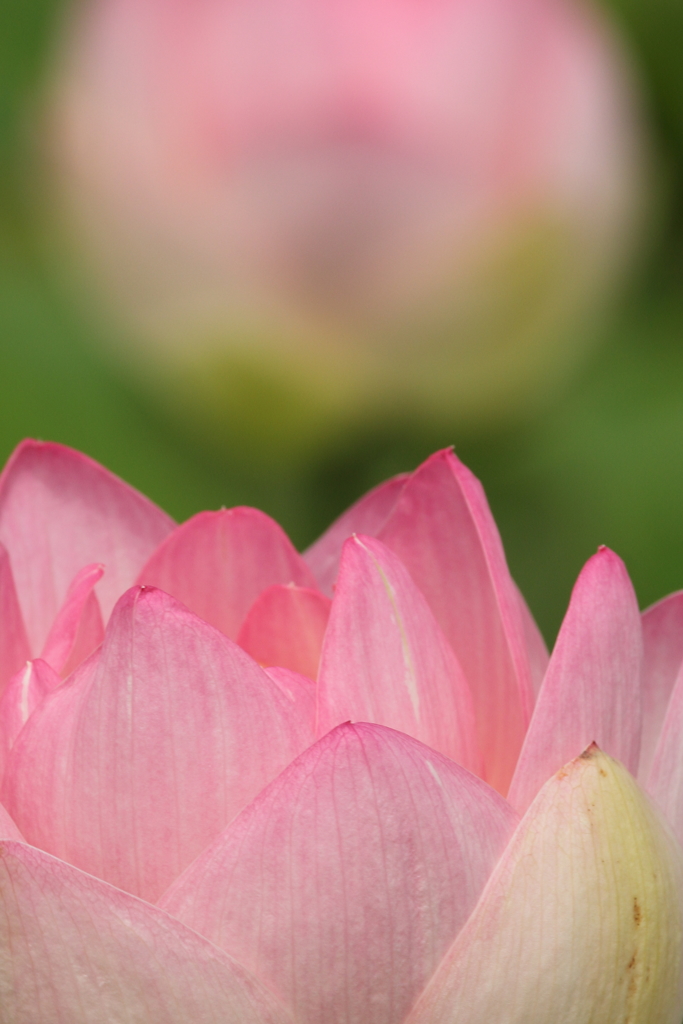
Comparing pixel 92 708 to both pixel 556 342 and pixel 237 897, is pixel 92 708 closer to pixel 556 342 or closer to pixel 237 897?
pixel 237 897

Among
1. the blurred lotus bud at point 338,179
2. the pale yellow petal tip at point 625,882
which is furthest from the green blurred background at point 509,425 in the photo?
the pale yellow petal tip at point 625,882

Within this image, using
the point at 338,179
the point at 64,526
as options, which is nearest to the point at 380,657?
the point at 64,526

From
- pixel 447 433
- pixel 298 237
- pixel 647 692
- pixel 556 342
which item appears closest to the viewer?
pixel 647 692

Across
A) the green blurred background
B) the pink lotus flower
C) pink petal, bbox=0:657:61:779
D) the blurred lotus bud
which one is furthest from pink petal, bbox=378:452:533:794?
the green blurred background

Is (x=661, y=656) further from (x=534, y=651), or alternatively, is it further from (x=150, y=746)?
(x=150, y=746)

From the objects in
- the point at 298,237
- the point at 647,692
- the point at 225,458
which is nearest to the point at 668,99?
the point at 225,458
